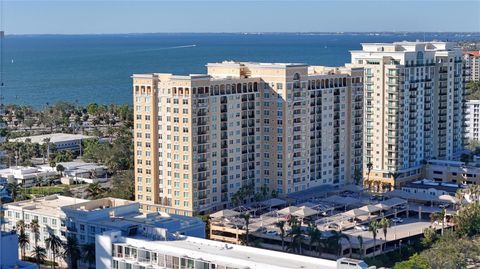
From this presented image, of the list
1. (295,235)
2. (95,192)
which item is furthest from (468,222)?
(95,192)

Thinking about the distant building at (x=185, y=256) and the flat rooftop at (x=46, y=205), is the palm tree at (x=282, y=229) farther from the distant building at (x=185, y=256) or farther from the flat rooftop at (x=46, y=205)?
the flat rooftop at (x=46, y=205)

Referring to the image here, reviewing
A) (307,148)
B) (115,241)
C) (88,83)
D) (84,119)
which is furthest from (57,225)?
(88,83)

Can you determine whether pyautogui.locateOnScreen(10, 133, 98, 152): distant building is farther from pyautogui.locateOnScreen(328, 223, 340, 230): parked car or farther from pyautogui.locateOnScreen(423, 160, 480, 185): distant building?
pyautogui.locateOnScreen(328, 223, 340, 230): parked car

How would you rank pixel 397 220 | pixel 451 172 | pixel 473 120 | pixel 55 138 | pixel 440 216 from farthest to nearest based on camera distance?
pixel 55 138 < pixel 473 120 < pixel 451 172 < pixel 397 220 < pixel 440 216

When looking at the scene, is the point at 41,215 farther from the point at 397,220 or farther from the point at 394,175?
the point at 394,175

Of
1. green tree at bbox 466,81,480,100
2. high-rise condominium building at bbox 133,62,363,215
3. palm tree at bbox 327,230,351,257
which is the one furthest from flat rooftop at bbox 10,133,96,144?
green tree at bbox 466,81,480,100

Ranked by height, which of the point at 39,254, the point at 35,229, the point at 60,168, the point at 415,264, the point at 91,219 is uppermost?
the point at 91,219

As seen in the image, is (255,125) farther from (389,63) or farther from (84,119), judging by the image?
(84,119)
